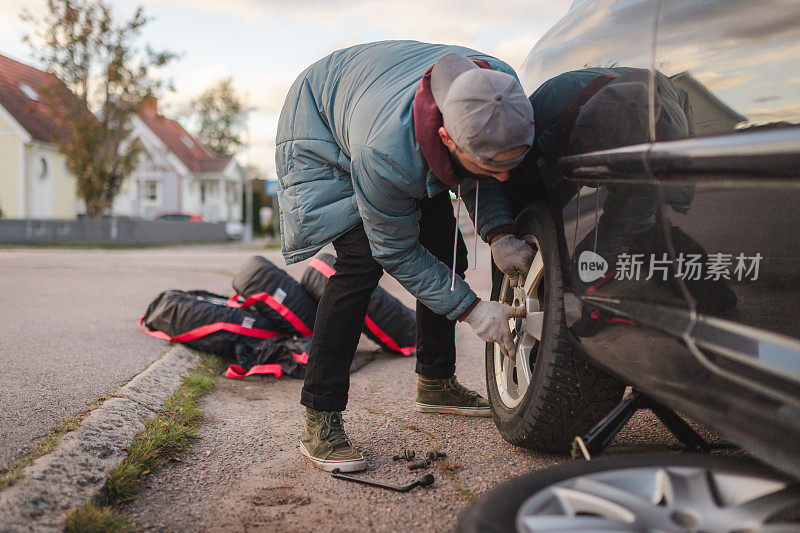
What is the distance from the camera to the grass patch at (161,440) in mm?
2141

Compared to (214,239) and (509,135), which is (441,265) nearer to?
(509,135)

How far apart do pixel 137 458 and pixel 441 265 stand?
4.05 feet

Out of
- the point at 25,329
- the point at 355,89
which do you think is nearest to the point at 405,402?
the point at 355,89

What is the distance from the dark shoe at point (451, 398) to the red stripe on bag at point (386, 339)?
128cm

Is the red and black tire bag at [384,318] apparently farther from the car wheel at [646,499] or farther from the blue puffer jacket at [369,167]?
the car wheel at [646,499]

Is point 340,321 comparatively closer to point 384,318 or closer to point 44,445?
point 44,445

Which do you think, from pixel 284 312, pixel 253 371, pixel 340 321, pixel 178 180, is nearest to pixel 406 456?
pixel 340 321

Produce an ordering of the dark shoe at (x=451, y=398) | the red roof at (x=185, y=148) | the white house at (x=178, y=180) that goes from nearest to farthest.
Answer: the dark shoe at (x=451, y=398), the white house at (x=178, y=180), the red roof at (x=185, y=148)

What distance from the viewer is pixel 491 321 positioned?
A: 2311mm

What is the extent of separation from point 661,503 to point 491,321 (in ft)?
3.19

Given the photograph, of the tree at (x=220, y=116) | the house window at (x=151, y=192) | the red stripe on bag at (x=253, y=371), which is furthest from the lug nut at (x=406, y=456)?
the tree at (x=220, y=116)

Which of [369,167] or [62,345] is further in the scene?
[62,345]

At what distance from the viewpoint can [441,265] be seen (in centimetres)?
237

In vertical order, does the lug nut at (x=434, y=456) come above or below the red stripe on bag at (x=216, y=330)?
below
